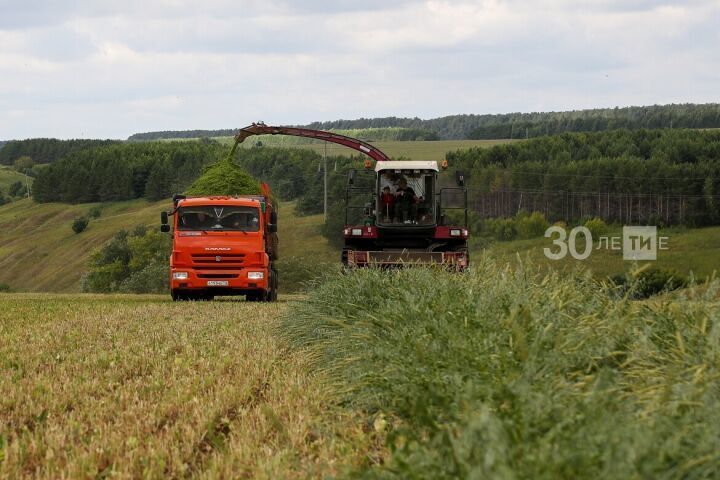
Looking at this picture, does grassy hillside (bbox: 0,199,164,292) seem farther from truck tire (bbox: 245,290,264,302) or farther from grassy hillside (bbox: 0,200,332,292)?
truck tire (bbox: 245,290,264,302)

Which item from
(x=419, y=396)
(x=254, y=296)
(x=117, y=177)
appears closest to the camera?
(x=419, y=396)

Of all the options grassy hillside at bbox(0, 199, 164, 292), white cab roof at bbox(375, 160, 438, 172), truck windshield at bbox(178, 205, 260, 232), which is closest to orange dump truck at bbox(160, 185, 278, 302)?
Answer: truck windshield at bbox(178, 205, 260, 232)

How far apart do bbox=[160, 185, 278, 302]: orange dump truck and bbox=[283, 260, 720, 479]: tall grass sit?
15429mm

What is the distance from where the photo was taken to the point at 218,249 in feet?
83.7

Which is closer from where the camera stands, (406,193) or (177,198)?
(406,193)

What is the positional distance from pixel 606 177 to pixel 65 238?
7599 centimetres

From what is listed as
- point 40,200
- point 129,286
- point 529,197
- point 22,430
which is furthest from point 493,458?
point 40,200

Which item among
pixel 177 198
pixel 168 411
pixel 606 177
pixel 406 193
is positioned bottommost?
pixel 606 177

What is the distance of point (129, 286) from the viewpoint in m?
74.1

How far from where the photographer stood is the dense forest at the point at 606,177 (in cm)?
12506

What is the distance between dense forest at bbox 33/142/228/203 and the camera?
577ft

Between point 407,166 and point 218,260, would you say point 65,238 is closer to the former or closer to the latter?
point 218,260

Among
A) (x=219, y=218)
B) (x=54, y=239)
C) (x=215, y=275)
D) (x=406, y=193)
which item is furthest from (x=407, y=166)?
(x=54, y=239)

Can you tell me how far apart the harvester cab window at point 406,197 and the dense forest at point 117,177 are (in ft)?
480
